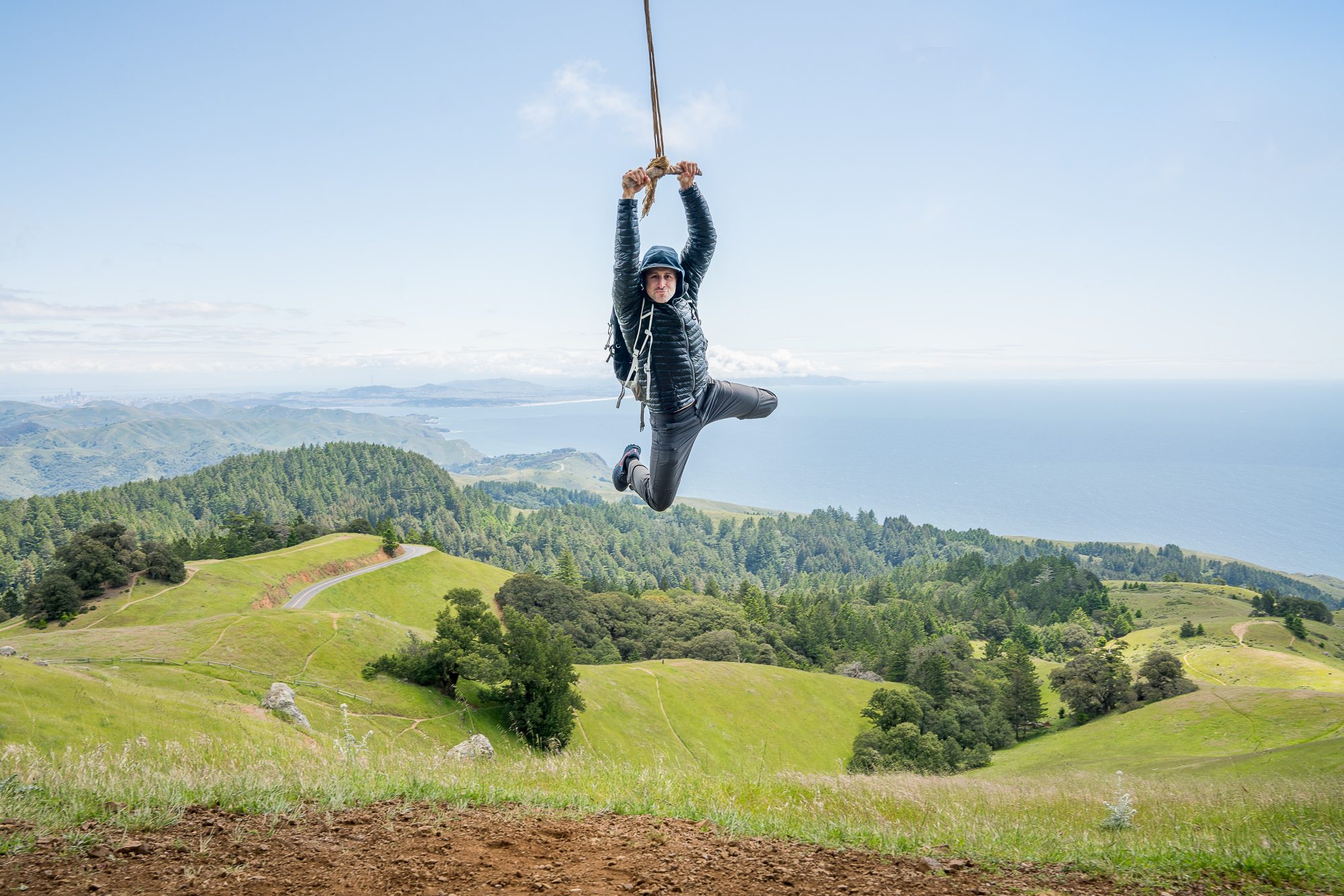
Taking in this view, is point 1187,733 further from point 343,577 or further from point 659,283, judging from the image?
point 343,577

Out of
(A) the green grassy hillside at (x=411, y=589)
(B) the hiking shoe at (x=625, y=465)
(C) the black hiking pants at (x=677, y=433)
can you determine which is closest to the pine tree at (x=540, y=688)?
(B) the hiking shoe at (x=625, y=465)

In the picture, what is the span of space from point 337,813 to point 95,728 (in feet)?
52.6

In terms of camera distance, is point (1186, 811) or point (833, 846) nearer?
point (833, 846)

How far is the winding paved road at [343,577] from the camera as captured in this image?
52.2 m

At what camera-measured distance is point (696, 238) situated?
230 inches

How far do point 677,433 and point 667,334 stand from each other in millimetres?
940

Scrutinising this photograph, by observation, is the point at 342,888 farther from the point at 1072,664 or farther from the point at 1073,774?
the point at 1072,664

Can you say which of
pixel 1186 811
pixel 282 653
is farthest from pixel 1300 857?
pixel 282 653

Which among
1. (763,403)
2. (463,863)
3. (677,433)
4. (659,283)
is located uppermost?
(659,283)

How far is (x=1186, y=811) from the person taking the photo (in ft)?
20.3

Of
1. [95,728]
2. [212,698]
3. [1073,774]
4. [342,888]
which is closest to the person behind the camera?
[342,888]

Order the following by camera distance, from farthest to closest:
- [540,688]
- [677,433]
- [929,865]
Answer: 1. [540,688]
2. [677,433]
3. [929,865]

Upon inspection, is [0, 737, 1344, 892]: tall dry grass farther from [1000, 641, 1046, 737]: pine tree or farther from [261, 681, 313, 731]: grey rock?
[1000, 641, 1046, 737]: pine tree

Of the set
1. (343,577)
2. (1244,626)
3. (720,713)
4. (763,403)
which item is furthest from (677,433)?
(1244,626)
